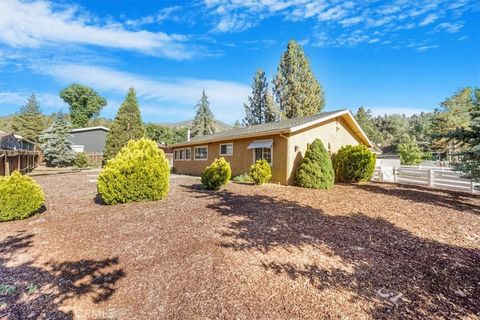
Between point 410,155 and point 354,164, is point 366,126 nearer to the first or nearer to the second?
point 410,155

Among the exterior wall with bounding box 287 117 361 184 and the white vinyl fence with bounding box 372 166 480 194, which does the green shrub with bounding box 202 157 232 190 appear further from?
the white vinyl fence with bounding box 372 166 480 194

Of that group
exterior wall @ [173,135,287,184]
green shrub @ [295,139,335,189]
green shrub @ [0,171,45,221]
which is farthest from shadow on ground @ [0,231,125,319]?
exterior wall @ [173,135,287,184]

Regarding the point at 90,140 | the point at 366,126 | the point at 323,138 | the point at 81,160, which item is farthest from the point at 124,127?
the point at 366,126

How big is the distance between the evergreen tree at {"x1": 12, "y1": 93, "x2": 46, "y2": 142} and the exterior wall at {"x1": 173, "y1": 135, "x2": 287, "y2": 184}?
36.1 m

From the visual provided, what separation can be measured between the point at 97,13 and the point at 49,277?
961 cm

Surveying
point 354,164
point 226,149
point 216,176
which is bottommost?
point 216,176

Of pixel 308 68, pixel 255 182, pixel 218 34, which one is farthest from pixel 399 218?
pixel 308 68

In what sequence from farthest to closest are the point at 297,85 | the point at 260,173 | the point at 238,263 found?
1. the point at 297,85
2. the point at 260,173
3. the point at 238,263

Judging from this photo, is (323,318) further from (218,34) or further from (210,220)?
(218,34)

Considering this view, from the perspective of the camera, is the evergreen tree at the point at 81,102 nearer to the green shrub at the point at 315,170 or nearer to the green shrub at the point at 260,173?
the green shrub at the point at 260,173

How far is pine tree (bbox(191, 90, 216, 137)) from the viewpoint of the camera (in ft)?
140

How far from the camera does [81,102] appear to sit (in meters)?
61.5

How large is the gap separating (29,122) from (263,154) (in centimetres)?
4679

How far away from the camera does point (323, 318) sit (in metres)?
3.07
